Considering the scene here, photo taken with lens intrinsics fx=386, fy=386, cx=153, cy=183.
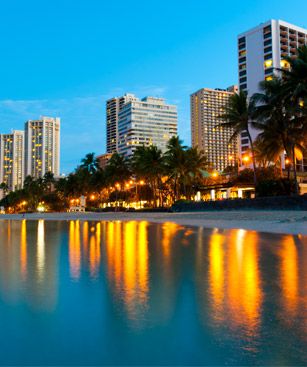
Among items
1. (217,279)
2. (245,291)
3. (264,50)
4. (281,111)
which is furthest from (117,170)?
(245,291)

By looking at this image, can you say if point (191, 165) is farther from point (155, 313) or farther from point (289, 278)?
point (155, 313)

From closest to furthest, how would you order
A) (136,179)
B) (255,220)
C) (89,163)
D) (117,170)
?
(255,220) → (117,170) → (136,179) → (89,163)

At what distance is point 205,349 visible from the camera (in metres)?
3.32

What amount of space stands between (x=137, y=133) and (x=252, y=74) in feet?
294

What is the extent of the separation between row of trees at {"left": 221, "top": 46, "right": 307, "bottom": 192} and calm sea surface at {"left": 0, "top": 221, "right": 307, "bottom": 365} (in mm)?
28693

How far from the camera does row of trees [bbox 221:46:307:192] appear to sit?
3347 centimetres

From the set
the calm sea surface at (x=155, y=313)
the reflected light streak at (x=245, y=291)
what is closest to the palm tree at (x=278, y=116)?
the reflected light streak at (x=245, y=291)

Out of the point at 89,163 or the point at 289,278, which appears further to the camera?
the point at 89,163

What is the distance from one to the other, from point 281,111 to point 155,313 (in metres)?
36.8

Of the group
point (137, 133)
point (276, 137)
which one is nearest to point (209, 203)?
point (276, 137)

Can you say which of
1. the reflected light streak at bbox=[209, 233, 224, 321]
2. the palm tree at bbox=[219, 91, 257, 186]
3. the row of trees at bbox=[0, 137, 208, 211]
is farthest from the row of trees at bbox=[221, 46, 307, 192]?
the reflected light streak at bbox=[209, 233, 224, 321]

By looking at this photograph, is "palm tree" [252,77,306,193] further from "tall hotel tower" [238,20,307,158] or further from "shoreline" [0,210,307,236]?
"tall hotel tower" [238,20,307,158]

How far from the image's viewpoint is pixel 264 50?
113188 millimetres

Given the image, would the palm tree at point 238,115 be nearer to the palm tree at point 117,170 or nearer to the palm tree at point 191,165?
the palm tree at point 191,165
